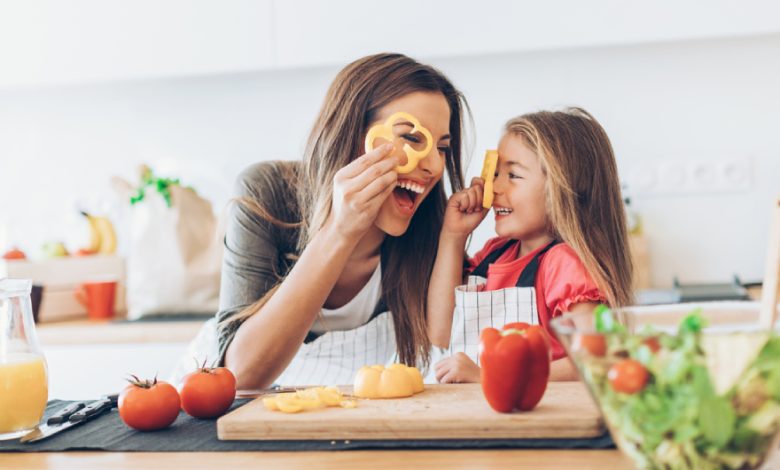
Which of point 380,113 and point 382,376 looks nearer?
point 382,376

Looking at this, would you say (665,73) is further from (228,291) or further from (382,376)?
(382,376)

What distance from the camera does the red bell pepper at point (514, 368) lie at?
998 mm

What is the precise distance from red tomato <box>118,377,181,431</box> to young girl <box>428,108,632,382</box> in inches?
24.3

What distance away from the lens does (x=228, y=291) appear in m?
1.66

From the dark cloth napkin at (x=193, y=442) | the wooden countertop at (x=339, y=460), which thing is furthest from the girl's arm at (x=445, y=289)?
the wooden countertop at (x=339, y=460)

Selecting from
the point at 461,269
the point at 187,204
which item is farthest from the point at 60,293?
the point at 461,269

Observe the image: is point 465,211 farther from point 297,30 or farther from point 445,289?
point 297,30

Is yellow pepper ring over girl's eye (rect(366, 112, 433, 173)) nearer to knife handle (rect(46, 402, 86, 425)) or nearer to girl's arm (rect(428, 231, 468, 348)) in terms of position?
girl's arm (rect(428, 231, 468, 348))

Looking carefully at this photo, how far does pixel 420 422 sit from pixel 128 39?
6.67 feet

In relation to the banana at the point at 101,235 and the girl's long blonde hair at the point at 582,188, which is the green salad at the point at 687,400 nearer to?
the girl's long blonde hair at the point at 582,188

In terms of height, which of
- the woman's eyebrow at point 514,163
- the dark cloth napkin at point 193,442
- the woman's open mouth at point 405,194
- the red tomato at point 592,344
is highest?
the woman's eyebrow at point 514,163

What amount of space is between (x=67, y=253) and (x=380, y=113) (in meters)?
1.68

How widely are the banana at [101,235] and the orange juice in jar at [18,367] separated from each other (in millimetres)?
1929

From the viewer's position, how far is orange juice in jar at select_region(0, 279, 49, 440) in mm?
1048
